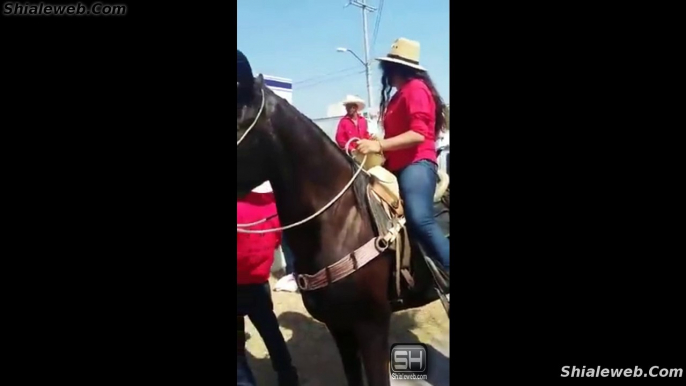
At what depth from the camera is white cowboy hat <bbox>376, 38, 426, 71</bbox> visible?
209 cm

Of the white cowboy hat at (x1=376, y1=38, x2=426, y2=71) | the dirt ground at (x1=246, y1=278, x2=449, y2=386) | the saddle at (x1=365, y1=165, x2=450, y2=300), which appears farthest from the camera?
the dirt ground at (x1=246, y1=278, x2=449, y2=386)

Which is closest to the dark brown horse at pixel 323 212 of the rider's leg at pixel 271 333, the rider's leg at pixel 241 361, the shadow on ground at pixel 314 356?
the shadow on ground at pixel 314 356

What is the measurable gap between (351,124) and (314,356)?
1.14 metres

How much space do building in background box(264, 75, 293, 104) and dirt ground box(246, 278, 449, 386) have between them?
0.89 meters

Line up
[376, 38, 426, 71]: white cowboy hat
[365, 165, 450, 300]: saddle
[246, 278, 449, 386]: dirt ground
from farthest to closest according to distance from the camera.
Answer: [246, 278, 449, 386]: dirt ground
[365, 165, 450, 300]: saddle
[376, 38, 426, 71]: white cowboy hat

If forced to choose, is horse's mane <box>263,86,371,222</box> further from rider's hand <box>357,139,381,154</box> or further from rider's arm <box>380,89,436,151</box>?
rider's arm <box>380,89,436,151</box>

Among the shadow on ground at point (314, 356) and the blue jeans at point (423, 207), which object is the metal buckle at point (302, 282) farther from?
the blue jeans at point (423, 207)

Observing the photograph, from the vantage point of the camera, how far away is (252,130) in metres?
2.10

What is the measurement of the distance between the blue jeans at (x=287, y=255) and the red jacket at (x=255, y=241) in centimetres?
6

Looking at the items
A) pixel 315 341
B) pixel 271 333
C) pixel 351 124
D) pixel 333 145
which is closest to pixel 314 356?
pixel 315 341

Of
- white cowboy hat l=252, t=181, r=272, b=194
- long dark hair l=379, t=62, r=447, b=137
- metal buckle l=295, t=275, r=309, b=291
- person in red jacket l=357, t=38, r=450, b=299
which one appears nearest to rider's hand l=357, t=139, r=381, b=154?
person in red jacket l=357, t=38, r=450, b=299
